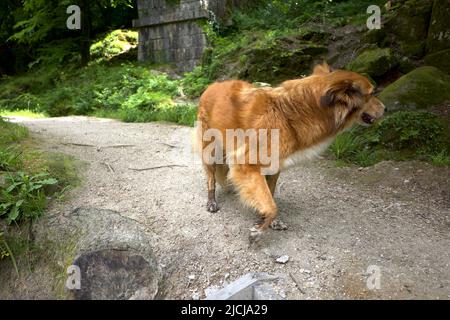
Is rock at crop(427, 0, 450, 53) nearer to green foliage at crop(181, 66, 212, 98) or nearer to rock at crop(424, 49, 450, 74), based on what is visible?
rock at crop(424, 49, 450, 74)

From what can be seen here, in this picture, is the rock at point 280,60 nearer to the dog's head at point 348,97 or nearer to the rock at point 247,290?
the dog's head at point 348,97

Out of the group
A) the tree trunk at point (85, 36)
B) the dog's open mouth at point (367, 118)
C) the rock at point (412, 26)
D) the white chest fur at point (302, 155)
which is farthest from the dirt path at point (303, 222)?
the tree trunk at point (85, 36)

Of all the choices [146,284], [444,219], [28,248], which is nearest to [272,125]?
[146,284]

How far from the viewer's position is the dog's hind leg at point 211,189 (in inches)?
180

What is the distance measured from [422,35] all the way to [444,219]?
5.66 metres

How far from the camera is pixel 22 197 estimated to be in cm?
417

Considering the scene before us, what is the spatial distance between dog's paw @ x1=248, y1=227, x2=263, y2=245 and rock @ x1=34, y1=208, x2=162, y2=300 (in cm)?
97

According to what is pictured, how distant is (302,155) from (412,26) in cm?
666

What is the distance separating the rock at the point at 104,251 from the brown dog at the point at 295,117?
1121mm

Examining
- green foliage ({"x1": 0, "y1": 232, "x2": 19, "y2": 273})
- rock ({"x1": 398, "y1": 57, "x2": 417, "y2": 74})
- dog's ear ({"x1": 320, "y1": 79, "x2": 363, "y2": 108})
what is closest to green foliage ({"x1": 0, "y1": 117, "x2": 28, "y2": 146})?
green foliage ({"x1": 0, "y1": 232, "x2": 19, "y2": 273})

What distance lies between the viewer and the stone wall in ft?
45.4

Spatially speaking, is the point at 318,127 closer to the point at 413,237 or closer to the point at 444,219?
the point at 413,237

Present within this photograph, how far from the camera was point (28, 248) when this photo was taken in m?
3.80

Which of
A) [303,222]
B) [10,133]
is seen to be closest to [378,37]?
[303,222]
